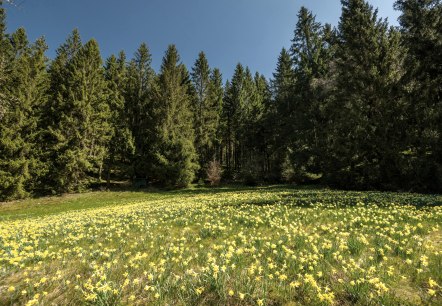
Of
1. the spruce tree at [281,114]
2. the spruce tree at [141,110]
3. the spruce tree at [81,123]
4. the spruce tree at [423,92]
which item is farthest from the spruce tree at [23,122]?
the spruce tree at [423,92]

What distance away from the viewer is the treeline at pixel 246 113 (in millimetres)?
22594

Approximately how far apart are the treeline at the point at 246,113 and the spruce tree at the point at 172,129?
21cm

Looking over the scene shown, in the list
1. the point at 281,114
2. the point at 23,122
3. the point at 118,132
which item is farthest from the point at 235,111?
the point at 23,122

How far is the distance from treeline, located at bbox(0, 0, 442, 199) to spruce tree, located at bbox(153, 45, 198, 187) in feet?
0.70

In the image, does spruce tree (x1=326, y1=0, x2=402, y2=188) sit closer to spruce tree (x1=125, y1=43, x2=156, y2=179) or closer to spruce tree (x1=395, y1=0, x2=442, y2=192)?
spruce tree (x1=395, y1=0, x2=442, y2=192)

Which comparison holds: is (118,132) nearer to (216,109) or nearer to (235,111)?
(216,109)

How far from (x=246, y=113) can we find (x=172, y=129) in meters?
21.1

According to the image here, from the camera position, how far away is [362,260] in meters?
4.76

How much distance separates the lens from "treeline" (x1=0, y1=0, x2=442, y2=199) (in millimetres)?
22594

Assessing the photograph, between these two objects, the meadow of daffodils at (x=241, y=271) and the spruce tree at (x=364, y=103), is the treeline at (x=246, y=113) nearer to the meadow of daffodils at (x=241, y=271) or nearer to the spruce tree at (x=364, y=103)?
the spruce tree at (x=364, y=103)

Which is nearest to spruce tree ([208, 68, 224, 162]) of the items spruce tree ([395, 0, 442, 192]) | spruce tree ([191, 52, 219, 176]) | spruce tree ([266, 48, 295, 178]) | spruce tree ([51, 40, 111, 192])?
spruce tree ([191, 52, 219, 176])

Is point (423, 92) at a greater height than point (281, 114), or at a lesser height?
lesser

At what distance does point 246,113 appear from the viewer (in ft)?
192

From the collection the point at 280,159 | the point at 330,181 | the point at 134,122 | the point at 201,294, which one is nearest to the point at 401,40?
the point at 330,181
